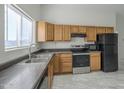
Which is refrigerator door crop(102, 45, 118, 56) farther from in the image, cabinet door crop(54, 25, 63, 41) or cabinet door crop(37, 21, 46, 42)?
cabinet door crop(37, 21, 46, 42)

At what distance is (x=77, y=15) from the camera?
6656 millimetres

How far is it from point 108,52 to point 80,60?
120cm

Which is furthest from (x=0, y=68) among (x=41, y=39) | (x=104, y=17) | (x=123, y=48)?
(x=123, y=48)

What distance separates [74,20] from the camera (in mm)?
6633

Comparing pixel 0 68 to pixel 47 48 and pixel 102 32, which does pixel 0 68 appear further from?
pixel 102 32

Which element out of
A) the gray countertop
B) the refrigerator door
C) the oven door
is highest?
the refrigerator door

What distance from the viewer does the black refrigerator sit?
6.15 metres

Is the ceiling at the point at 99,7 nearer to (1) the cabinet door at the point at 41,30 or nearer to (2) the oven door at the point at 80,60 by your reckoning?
(1) the cabinet door at the point at 41,30

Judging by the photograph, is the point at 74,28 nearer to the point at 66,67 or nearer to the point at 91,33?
the point at 91,33

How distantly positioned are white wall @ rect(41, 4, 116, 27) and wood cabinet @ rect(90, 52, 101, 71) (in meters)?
1.43

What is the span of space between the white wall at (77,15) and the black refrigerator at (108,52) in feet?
3.03

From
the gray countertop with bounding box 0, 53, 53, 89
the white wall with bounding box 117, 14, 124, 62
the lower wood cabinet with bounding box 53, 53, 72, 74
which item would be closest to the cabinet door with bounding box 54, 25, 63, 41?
the lower wood cabinet with bounding box 53, 53, 72, 74

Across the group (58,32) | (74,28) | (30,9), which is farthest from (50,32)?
(30,9)
